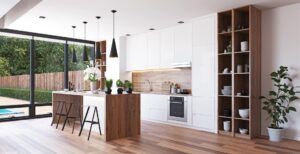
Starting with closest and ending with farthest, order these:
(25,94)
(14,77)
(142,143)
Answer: (142,143)
(14,77)
(25,94)

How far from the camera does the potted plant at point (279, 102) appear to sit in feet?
14.8

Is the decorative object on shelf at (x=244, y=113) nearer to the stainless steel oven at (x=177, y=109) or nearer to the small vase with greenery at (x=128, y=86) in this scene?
the stainless steel oven at (x=177, y=109)

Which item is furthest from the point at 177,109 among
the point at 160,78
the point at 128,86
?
the point at 128,86

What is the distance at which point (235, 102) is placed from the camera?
4953 mm

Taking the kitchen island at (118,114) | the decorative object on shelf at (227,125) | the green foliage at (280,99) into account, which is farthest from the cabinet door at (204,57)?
the kitchen island at (118,114)

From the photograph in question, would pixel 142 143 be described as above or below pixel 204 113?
below

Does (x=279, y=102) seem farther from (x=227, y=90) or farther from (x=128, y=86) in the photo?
(x=128, y=86)

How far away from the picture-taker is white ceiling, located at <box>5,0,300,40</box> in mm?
4504

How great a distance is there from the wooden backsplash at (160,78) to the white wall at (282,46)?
1927 mm

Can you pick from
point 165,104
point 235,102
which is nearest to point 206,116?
point 235,102

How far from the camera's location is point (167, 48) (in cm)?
658

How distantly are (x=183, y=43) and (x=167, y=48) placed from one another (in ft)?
1.94

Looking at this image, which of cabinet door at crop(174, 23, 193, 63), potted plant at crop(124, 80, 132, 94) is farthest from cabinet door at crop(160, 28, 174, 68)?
potted plant at crop(124, 80, 132, 94)

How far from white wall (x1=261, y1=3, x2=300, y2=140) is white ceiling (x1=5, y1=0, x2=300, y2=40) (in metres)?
0.25
